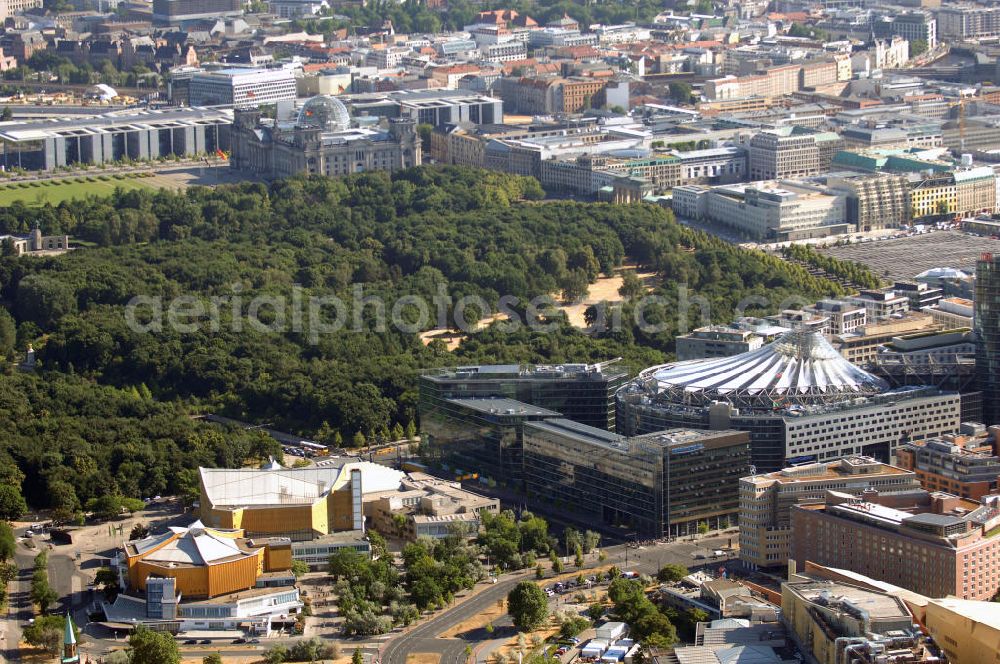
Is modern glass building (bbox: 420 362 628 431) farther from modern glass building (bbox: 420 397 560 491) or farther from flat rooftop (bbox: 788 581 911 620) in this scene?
flat rooftop (bbox: 788 581 911 620)

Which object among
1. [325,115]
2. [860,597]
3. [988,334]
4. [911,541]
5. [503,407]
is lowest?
[860,597]

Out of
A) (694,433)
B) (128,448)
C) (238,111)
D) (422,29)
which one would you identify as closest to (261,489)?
(128,448)

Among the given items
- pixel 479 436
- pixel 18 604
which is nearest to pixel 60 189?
pixel 479 436

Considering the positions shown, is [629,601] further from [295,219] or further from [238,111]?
[238,111]

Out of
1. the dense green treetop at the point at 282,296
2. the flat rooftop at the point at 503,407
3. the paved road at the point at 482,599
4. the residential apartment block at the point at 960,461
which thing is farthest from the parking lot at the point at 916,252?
the paved road at the point at 482,599

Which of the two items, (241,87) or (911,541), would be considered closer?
(911,541)

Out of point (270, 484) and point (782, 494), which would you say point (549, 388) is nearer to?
point (270, 484)
